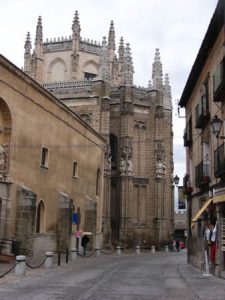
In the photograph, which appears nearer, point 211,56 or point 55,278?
point 55,278

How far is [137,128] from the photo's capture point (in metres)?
44.8

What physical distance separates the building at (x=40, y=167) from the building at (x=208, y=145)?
7036mm

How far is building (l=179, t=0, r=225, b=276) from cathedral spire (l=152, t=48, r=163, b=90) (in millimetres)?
21020

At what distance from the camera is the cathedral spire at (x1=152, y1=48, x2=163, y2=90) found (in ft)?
151

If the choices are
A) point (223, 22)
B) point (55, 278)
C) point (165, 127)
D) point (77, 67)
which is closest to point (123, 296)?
point (55, 278)

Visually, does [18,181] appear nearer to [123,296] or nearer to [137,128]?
[123,296]

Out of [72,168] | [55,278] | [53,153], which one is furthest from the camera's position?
[72,168]

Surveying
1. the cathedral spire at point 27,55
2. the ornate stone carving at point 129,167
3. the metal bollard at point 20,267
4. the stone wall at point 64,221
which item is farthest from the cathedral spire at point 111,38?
the metal bollard at point 20,267

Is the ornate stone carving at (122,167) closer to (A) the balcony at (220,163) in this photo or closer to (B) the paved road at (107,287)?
(A) the balcony at (220,163)

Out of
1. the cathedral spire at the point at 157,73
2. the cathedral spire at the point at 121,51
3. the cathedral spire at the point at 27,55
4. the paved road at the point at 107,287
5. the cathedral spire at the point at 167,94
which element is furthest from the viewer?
the cathedral spire at the point at 27,55

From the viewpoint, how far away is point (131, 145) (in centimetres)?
4291

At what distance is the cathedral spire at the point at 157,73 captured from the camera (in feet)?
151

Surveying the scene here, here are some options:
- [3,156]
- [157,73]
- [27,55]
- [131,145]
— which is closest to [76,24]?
[27,55]

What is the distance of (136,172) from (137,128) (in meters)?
4.38
